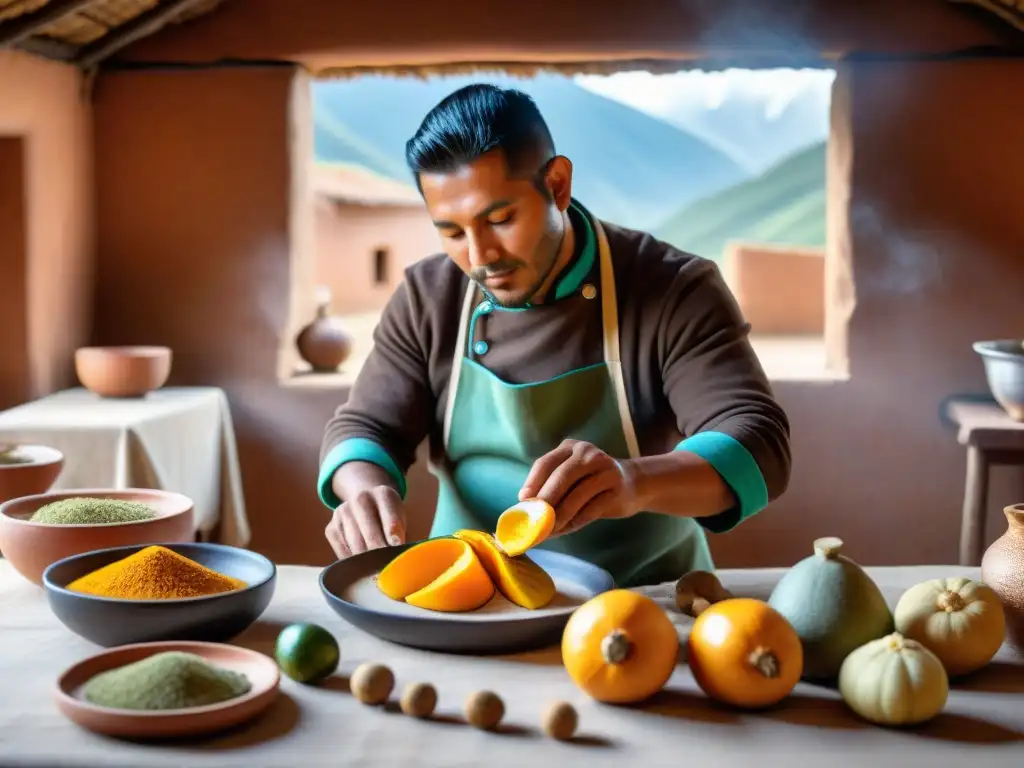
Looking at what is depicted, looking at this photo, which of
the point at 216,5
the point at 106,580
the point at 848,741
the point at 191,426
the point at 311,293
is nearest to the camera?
the point at 848,741

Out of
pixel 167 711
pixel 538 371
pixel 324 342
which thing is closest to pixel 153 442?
pixel 324 342

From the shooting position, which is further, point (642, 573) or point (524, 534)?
point (642, 573)

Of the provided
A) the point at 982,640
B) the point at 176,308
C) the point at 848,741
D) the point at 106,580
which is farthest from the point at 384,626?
the point at 176,308

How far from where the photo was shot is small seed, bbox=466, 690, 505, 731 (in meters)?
1.20

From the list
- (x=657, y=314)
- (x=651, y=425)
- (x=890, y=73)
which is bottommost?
(x=651, y=425)

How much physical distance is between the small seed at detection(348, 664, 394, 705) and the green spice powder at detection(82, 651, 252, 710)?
12 centimetres

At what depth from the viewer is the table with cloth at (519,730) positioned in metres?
1.14

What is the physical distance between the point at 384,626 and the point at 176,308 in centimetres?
310

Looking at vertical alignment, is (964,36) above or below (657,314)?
above

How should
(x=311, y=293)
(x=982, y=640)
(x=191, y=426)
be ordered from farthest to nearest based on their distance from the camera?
(x=311, y=293), (x=191, y=426), (x=982, y=640)

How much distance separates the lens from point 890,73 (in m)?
4.04

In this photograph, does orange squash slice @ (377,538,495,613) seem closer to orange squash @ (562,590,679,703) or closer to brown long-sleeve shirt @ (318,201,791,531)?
orange squash @ (562,590,679,703)

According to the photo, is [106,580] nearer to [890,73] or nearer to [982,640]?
[982,640]

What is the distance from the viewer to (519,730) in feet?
3.98
